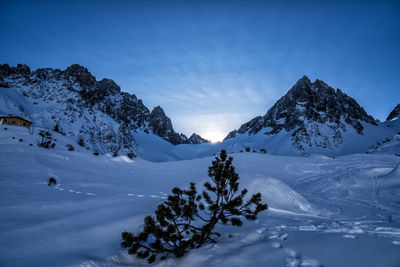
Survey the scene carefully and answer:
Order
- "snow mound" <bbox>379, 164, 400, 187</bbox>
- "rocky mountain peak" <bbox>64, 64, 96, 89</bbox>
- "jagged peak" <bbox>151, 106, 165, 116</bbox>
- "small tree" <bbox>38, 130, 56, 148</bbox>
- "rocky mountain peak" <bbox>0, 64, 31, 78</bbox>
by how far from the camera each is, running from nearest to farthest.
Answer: "snow mound" <bbox>379, 164, 400, 187</bbox> < "small tree" <bbox>38, 130, 56, 148</bbox> < "rocky mountain peak" <bbox>0, 64, 31, 78</bbox> < "rocky mountain peak" <bbox>64, 64, 96, 89</bbox> < "jagged peak" <bbox>151, 106, 165, 116</bbox>

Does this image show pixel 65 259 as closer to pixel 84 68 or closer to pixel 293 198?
pixel 293 198

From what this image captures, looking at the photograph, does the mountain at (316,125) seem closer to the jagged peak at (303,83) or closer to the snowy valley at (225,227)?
the jagged peak at (303,83)

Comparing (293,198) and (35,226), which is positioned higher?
(293,198)

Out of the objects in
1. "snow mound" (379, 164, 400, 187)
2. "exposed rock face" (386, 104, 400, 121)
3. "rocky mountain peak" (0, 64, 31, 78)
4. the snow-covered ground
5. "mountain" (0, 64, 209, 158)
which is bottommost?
the snow-covered ground

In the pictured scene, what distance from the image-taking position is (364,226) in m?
3.92

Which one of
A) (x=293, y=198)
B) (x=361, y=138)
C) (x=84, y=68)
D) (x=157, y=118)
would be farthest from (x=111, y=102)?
(x=361, y=138)

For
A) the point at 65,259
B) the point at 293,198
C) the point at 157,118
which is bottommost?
the point at 65,259

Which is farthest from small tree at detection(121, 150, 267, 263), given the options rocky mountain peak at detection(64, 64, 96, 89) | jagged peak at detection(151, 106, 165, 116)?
jagged peak at detection(151, 106, 165, 116)

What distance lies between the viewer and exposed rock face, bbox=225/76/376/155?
6253 cm

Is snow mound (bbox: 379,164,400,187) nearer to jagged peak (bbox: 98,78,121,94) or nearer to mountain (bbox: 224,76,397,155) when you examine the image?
mountain (bbox: 224,76,397,155)

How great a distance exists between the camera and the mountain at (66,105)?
4872 centimetres

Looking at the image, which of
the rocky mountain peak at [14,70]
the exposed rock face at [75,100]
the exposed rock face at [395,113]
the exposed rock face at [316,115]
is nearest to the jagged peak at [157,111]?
the exposed rock face at [75,100]

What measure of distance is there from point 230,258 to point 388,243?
8.48 feet

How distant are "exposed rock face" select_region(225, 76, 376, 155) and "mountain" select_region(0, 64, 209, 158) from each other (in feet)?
220
